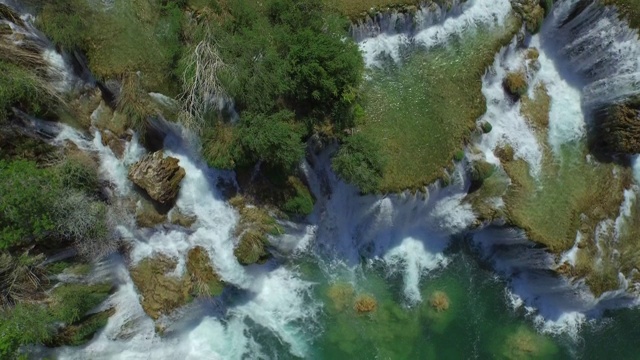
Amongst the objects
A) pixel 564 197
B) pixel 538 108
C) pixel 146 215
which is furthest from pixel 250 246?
pixel 538 108

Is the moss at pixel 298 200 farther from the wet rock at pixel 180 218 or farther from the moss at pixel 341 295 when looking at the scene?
the wet rock at pixel 180 218

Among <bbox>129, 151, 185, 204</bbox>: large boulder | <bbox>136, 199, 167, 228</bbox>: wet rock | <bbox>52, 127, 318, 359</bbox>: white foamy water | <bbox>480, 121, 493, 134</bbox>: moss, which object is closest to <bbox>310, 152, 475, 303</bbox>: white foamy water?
<bbox>480, 121, 493, 134</bbox>: moss

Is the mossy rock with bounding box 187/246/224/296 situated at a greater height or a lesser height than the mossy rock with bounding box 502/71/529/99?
lesser

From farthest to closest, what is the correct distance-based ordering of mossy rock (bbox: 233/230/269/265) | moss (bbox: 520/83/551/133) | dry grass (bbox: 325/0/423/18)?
moss (bbox: 520/83/551/133) < mossy rock (bbox: 233/230/269/265) < dry grass (bbox: 325/0/423/18)

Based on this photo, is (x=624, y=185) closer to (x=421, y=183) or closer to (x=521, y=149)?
(x=521, y=149)

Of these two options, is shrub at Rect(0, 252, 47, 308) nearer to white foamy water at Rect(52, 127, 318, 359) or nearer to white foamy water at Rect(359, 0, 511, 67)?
white foamy water at Rect(52, 127, 318, 359)

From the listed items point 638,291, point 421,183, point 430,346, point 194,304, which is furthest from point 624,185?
point 194,304
